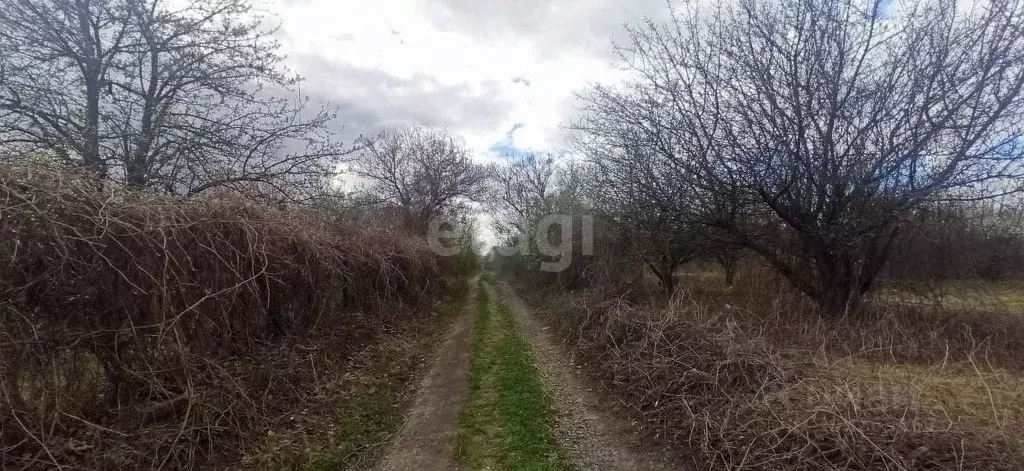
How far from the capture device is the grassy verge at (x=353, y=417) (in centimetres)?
431

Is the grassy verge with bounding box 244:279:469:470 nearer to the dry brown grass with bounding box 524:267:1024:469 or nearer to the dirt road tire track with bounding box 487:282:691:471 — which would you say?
the dirt road tire track with bounding box 487:282:691:471

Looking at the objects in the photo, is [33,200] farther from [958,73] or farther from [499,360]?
[958,73]

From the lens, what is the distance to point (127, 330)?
3.77 meters

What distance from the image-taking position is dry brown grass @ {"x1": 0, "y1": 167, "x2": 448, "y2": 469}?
324cm

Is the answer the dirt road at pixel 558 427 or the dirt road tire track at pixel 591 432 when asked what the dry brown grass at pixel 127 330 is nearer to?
the dirt road at pixel 558 427

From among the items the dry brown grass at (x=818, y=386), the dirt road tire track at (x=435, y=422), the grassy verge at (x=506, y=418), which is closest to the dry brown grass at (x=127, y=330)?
the dirt road tire track at (x=435, y=422)

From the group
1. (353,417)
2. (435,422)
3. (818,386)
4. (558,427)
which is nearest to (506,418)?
(558,427)

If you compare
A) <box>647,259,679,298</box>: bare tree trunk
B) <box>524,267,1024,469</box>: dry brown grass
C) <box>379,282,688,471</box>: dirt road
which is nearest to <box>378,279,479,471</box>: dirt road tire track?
<box>379,282,688,471</box>: dirt road

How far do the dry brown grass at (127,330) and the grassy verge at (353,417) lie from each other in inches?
10.8

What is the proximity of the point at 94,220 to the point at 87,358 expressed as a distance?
46.8 inches

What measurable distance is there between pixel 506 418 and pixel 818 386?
10.3ft

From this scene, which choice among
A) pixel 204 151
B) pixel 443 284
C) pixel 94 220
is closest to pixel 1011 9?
pixel 94 220

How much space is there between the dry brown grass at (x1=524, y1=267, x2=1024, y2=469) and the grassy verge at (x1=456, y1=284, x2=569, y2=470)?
108cm

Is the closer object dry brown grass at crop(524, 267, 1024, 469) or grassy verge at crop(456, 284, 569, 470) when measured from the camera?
dry brown grass at crop(524, 267, 1024, 469)
